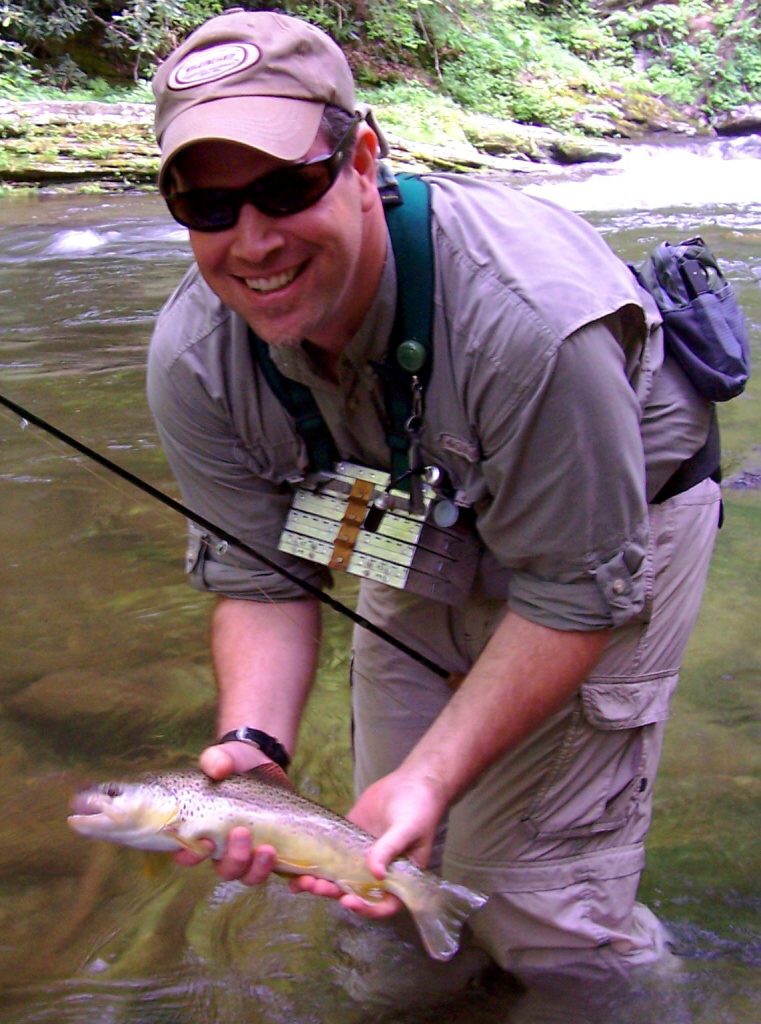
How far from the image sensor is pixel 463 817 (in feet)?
8.27

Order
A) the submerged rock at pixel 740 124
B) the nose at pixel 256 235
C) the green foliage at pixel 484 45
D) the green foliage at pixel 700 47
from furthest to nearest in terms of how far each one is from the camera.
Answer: the green foliage at pixel 700 47, the submerged rock at pixel 740 124, the green foliage at pixel 484 45, the nose at pixel 256 235

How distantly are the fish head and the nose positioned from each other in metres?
0.96

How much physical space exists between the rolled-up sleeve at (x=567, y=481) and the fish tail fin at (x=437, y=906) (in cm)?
52

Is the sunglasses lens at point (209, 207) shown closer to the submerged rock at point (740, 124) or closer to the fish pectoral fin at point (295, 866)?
the fish pectoral fin at point (295, 866)

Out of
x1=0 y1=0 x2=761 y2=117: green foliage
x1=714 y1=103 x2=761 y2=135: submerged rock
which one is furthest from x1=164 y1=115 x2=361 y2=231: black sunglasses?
x1=714 y1=103 x2=761 y2=135: submerged rock

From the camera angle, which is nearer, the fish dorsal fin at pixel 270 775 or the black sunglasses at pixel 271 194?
the black sunglasses at pixel 271 194

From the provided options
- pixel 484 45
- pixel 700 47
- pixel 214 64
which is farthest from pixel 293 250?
pixel 700 47

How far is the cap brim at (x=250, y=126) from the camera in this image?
5.92ft

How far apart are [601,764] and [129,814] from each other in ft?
3.22

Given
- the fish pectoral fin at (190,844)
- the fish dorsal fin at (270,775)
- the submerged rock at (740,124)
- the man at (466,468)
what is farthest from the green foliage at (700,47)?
the fish pectoral fin at (190,844)

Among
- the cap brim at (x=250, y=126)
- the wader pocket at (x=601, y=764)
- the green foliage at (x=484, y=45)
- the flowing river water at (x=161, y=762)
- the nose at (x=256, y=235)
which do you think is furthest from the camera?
the green foliage at (x=484, y=45)

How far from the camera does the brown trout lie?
6.52 ft

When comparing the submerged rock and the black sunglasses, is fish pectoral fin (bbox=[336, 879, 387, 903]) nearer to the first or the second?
the black sunglasses

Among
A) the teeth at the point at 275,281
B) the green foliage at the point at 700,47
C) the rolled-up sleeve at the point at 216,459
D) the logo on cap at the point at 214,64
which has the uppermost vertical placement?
the logo on cap at the point at 214,64
